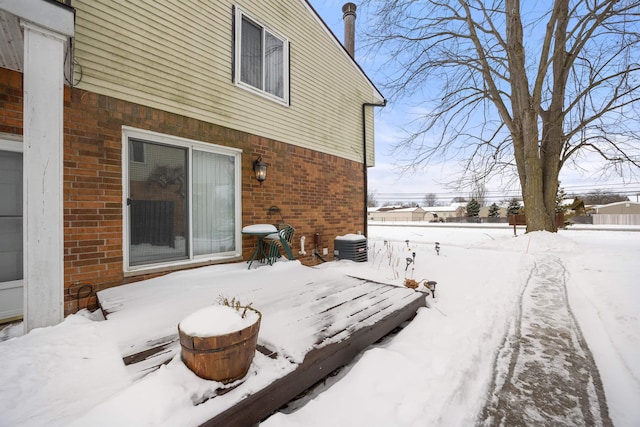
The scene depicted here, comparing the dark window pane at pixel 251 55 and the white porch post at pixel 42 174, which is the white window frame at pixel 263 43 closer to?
the dark window pane at pixel 251 55

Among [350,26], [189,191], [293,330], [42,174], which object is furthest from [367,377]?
[350,26]

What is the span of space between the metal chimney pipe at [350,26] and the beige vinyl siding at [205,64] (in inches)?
88.5

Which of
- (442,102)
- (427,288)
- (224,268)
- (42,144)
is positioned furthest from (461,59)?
(42,144)

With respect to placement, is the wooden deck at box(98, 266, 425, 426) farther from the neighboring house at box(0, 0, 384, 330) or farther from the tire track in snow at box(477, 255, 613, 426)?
the tire track in snow at box(477, 255, 613, 426)

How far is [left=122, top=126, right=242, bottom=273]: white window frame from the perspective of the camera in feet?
10.7

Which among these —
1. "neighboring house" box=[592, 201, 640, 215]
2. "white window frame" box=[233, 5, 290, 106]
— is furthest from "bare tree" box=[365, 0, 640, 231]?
"neighboring house" box=[592, 201, 640, 215]

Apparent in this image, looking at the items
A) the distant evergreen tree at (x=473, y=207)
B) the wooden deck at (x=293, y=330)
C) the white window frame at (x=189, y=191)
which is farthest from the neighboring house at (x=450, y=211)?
the wooden deck at (x=293, y=330)

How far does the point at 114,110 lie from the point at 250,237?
2508 millimetres

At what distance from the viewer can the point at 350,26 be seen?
28.5ft

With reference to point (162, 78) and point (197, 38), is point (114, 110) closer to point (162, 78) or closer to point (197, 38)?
point (162, 78)

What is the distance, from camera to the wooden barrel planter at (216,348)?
151 cm

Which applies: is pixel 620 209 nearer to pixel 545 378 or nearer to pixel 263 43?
pixel 545 378

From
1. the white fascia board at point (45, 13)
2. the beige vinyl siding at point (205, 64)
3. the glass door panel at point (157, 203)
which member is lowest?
the glass door panel at point (157, 203)

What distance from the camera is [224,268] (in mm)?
3986
